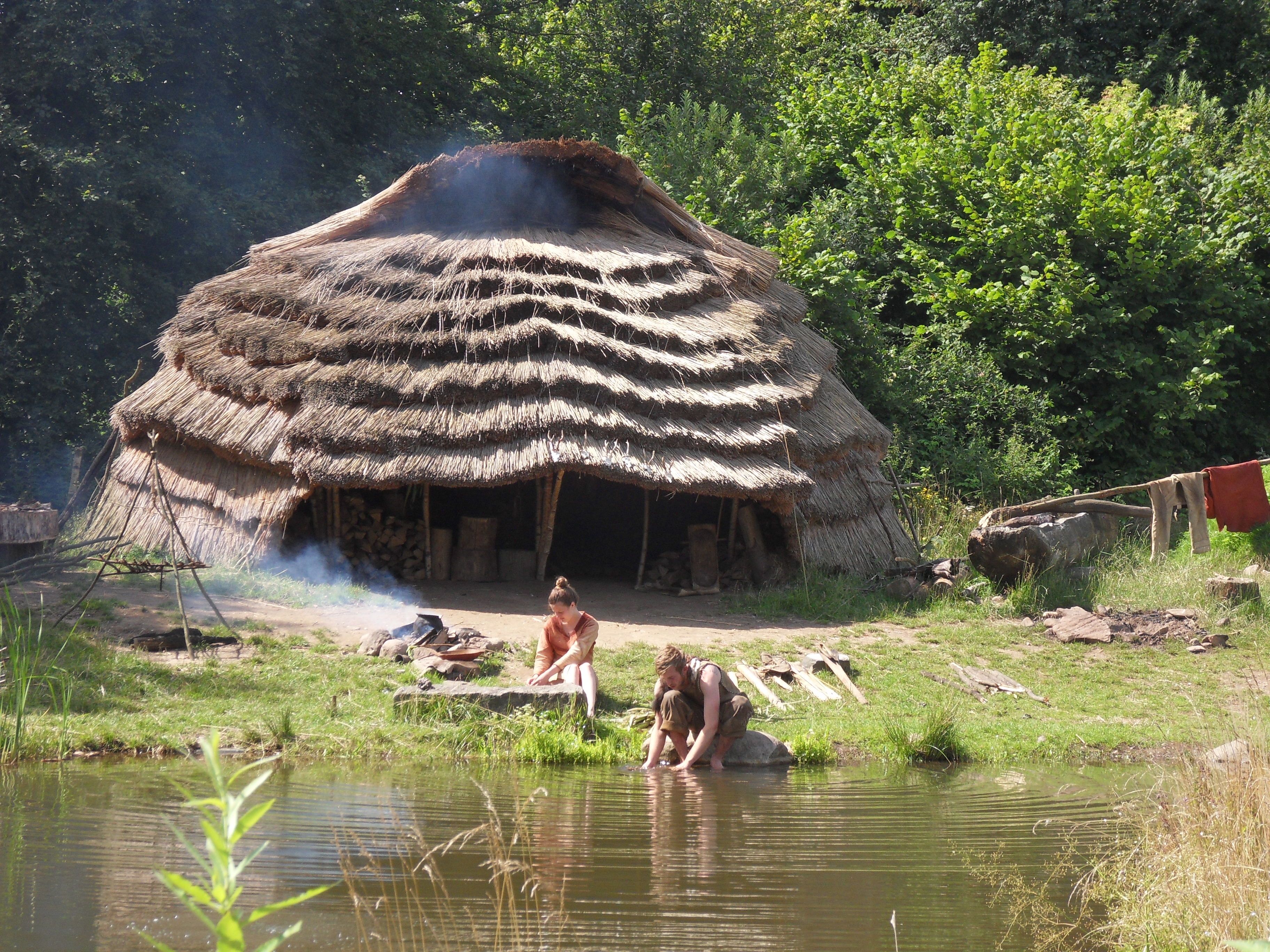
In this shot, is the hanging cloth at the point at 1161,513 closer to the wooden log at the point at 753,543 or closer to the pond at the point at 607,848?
the wooden log at the point at 753,543

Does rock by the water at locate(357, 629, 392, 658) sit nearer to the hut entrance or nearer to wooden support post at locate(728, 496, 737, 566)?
the hut entrance

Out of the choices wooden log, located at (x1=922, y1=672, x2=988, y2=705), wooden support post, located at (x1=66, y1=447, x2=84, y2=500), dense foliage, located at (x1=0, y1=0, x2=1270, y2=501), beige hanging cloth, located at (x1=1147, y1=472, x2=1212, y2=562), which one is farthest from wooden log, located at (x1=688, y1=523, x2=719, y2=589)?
wooden support post, located at (x1=66, y1=447, x2=84, y2=500)

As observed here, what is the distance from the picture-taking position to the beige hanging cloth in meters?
11.7

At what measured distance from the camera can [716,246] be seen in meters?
16.1

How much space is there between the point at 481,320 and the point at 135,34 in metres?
10.7

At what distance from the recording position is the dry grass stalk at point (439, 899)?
407 cm

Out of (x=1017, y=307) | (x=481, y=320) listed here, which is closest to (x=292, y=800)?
(x=481, y=320)

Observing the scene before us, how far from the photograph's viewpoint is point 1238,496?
11.9 metres

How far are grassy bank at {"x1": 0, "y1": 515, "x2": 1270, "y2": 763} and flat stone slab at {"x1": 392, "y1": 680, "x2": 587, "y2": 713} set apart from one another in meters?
0.13

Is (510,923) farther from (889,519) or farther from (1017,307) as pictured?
(1017,307)

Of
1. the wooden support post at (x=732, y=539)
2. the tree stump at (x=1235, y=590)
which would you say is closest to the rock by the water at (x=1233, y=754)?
the tree stump at (x=1235, y=590)

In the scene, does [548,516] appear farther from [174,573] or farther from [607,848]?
[607,848]

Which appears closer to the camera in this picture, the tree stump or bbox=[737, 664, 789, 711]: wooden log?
bbox=[737, 664, 789, 711]: wooden log

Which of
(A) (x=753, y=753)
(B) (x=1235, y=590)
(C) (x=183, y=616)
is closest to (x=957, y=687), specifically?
(A) (x=753, y=753)
